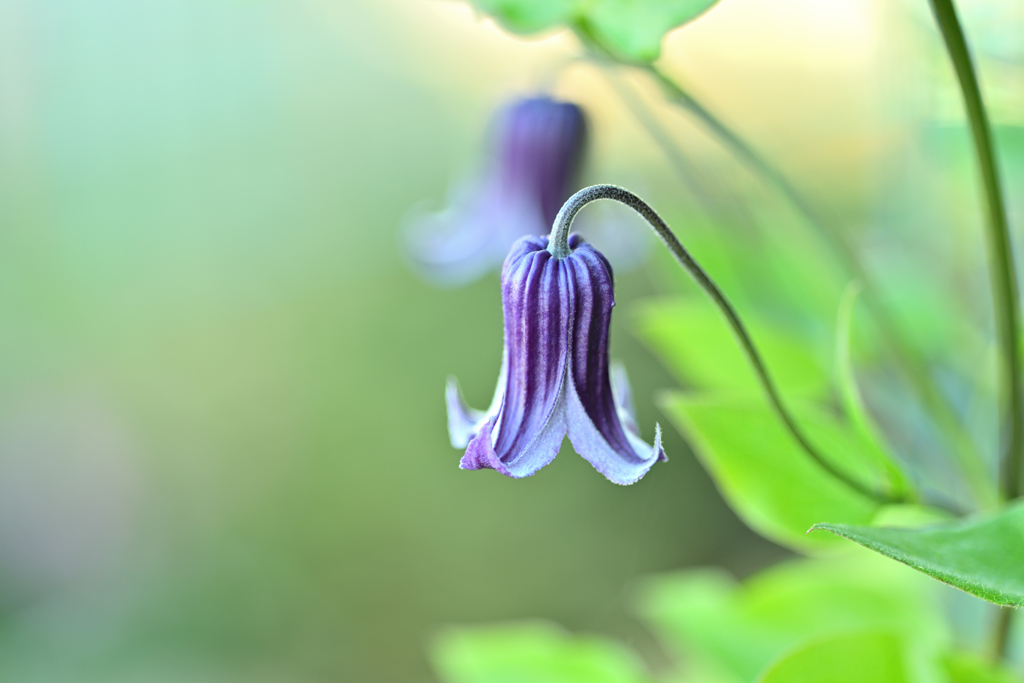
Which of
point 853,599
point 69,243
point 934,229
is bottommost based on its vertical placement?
point 853,599

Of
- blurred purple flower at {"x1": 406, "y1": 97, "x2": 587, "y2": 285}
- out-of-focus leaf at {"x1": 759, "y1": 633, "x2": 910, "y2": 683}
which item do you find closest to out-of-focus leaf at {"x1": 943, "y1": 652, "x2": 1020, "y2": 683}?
out-of-focus leaf at {"x1": 759, "y1": 633, "x2": 910, "y2": 683}

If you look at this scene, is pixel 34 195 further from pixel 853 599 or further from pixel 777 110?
pixel 853 599

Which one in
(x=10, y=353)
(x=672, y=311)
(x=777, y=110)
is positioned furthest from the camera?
(x=777, y=110)

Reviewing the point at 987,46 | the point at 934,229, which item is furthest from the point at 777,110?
the point at 987,46

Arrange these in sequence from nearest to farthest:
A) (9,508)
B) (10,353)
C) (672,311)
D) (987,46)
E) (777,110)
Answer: (672,311), (987,46), (9,508), (10,353), (777,110)

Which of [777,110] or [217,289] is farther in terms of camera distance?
[777,110]

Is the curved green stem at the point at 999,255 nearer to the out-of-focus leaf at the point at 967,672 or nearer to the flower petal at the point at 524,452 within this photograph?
the out-of-focus leaf at the point at 967,672

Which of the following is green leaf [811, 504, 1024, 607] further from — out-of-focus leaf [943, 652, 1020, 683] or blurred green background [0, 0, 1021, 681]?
blurred green background [0, 0, 1021, 681]
